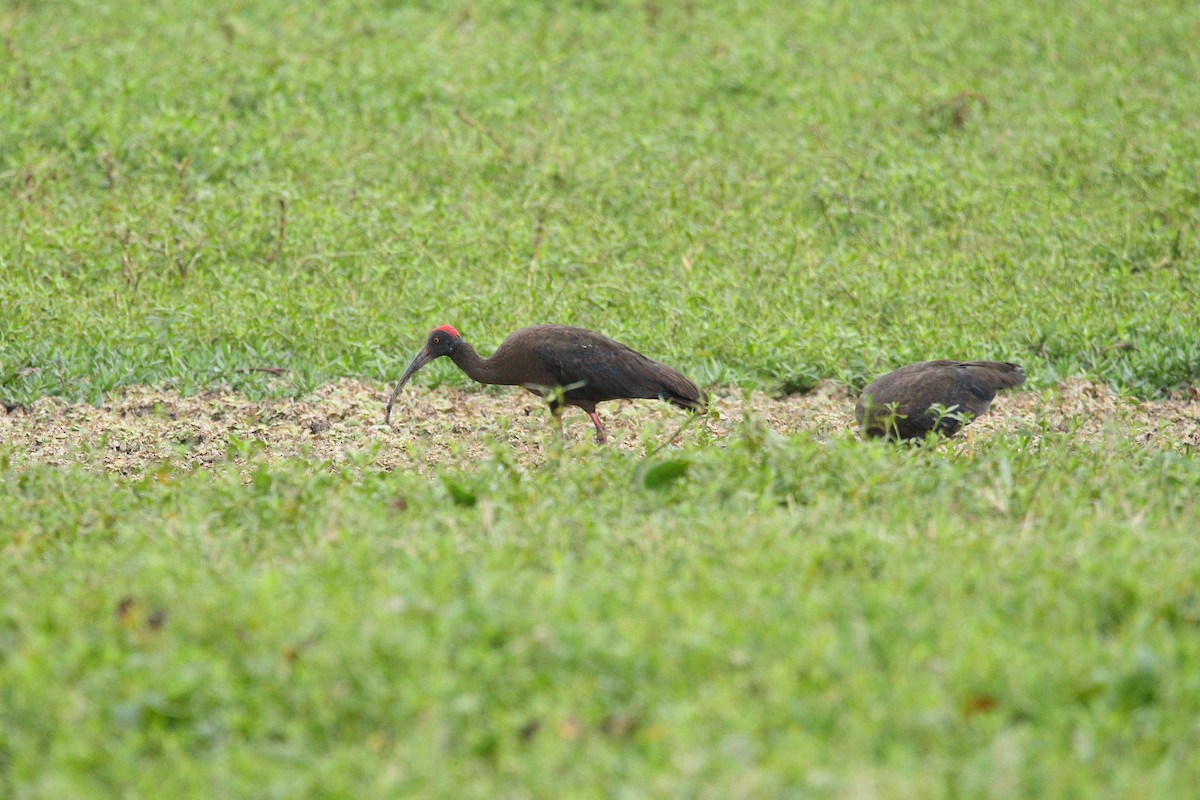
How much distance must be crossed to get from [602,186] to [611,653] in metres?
7.78

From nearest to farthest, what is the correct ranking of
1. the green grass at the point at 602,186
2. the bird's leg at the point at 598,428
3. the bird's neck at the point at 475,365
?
the bird's leg at the point at 598,428 < the bird's neck at the point at 475,365 < the green grass at the point at 602,186

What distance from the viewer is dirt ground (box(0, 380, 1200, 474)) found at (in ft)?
22.9

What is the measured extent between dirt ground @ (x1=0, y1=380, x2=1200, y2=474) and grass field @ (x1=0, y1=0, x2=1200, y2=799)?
45 mm

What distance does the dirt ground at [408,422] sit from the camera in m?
6.97

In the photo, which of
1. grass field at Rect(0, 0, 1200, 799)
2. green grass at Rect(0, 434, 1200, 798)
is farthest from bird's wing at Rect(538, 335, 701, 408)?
green grass at Rect(0, 434, 1200, 798)

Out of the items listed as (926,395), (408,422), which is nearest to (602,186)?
(408,422)

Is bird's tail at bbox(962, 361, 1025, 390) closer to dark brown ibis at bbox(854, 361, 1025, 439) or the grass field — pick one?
dark brown ibis at bbox(854, 361, 1025, 439)

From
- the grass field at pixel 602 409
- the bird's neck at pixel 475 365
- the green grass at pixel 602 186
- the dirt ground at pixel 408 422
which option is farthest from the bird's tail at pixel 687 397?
the bird's neck at pixel 475 365

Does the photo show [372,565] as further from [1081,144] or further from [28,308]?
[1081,144]

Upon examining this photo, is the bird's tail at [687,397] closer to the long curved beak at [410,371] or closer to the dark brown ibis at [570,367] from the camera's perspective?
the dark brown ibis at [570,367]

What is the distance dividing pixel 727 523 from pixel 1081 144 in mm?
8221

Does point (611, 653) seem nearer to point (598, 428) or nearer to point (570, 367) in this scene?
point (598, 428)

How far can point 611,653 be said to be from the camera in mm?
3662

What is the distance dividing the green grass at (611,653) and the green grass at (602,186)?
364 cm
